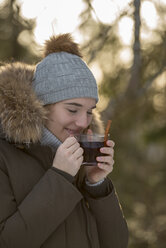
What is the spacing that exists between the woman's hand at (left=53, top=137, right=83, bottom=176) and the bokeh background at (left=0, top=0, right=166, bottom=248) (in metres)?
0.91

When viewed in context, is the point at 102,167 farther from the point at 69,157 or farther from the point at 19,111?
the point at 19,111

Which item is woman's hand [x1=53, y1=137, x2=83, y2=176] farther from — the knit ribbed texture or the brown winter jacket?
the knit ribbed texture

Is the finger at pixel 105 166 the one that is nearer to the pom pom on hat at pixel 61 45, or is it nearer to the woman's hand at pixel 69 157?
the woman's hand at pixel 69 157

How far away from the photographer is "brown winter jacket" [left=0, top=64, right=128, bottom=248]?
80.1 inches

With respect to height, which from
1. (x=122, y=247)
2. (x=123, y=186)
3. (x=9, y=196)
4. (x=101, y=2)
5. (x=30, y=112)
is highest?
(x=101, y=2)

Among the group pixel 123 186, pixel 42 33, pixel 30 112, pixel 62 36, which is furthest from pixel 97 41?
pixel 123 186

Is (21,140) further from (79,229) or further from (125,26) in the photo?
(125,26)

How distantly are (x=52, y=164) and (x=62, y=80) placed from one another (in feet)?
1.84

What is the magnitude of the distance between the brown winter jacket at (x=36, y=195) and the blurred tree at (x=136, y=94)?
4.50ft

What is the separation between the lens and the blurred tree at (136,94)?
3.74 metres

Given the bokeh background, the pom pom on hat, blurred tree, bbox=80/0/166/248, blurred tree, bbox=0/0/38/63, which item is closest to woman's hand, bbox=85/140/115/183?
the pom pom on hat

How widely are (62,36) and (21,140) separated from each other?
87 centimetres

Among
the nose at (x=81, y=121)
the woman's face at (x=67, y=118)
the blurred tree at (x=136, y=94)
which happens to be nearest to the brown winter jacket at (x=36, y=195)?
the woman's face at (x=67, y=118)

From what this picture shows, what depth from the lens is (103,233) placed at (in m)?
2.45
